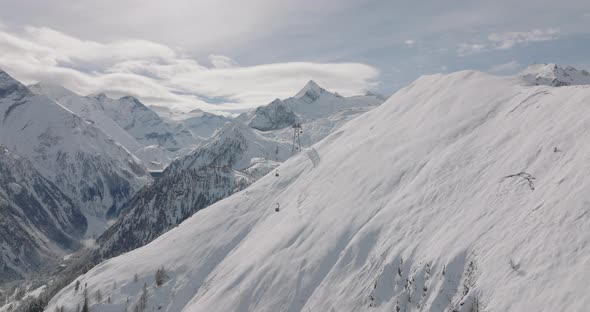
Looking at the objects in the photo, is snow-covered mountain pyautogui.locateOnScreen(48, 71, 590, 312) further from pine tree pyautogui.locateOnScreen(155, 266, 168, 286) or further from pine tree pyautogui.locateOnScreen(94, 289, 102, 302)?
pine tree pyautogui.locateOnScreen(94, 289, 102, 302)

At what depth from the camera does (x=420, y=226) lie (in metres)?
46.0

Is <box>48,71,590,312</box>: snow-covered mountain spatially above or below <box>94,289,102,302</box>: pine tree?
above


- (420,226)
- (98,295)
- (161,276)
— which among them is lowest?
(98,295)

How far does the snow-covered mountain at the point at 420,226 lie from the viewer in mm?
34875

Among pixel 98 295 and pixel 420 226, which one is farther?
pixel 98 295

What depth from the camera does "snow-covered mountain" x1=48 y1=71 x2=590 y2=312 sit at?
34.9 m

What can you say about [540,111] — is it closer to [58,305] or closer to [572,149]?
[572,149]

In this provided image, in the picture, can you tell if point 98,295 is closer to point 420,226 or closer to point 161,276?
point 161,276

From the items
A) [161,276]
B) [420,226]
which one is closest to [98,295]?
[161,276]

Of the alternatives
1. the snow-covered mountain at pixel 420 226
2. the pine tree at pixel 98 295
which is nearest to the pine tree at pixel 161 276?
the snow-covered mountain at pixel 420 226

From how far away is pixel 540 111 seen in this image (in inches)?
2092

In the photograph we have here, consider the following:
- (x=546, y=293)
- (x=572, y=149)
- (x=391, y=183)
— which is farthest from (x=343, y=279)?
(x=572, y=149)

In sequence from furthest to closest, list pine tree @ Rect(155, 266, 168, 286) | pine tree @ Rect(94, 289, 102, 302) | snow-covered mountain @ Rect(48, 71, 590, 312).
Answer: pine tree @ Rect(94, 289, 102, 302)
pine tree @ Rect(155, 266, 168, 286)
snow-covered mountain @ Rect(48, 71, 590, 312)

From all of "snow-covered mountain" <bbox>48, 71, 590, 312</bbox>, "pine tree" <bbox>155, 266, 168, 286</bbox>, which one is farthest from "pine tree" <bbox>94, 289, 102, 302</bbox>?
"pine tree" <bbox>155, 266, 168, 286</bbox>
